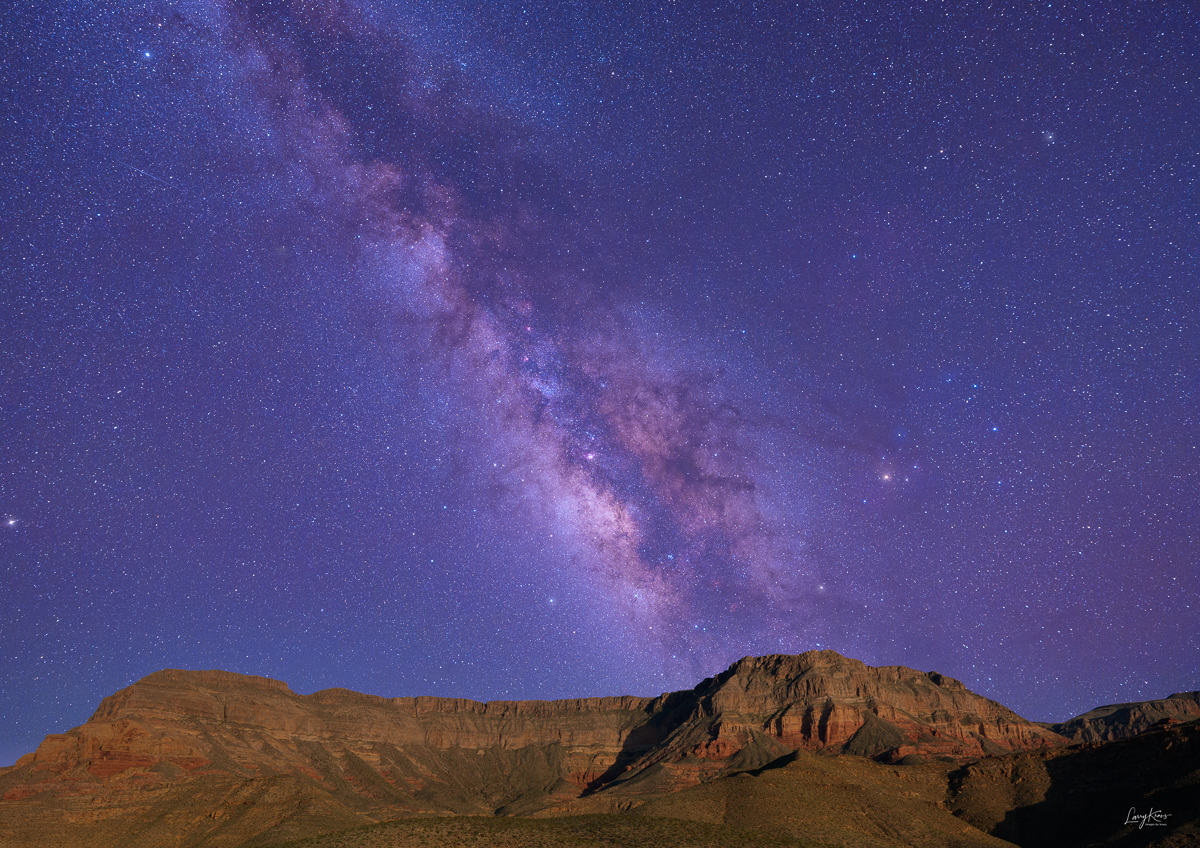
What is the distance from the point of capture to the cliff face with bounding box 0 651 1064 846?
269 feet

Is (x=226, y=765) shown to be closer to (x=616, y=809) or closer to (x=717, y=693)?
(x=616, y=809)

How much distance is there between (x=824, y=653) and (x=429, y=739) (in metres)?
97.6

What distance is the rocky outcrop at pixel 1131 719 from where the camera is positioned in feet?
542

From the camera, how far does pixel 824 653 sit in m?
177

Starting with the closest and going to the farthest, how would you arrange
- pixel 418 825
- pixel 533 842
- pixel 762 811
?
1. pixel 533 842
2. pixel 418 825
3. pixel 762 811

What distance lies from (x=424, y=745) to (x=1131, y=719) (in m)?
165

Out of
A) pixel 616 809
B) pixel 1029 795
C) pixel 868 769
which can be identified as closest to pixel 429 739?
pixel 616 809
